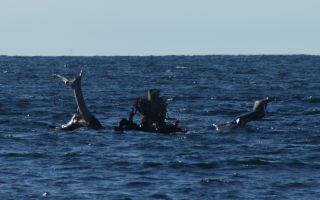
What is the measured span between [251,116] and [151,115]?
444 centimetres

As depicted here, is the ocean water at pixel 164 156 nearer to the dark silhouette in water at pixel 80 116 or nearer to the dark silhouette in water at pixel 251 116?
the dark silhouette in water at pixel 80 116

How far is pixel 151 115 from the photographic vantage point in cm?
3925

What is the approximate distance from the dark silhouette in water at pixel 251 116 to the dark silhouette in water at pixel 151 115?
7.39 ft

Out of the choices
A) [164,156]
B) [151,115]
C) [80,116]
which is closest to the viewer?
[164,156]

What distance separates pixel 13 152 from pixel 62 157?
77.0 inches

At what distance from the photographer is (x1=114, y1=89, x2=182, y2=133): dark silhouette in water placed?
127ft

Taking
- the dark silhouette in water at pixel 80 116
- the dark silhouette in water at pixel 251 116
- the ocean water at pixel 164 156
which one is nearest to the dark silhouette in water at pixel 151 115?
the ocean water at pixel 164 156

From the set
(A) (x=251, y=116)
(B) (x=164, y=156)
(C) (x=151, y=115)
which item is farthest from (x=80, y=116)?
(B) (x=164, y=156)

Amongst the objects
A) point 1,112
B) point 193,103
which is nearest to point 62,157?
point 1,112

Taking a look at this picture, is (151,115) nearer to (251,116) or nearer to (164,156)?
(251,116)

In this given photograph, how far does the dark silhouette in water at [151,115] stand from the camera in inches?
1523

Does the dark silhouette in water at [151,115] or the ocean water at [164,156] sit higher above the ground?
the dark silhouette in water at [151,115]

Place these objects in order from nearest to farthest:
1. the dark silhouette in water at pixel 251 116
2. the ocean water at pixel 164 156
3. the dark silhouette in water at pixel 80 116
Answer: the ocean water at pixel 164 156 < the dark silhouette in water at pixel 80 116 < the dark silhouette in water at pixel 251 116

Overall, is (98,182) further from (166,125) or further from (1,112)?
(1,112)
